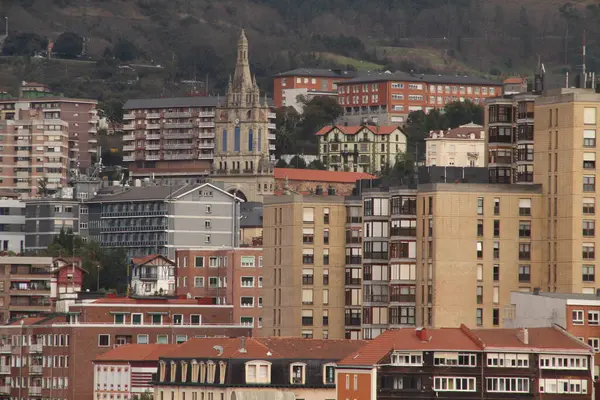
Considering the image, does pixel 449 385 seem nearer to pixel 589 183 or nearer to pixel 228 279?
pixel 589 183

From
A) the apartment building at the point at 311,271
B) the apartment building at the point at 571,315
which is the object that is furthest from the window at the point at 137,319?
the apartment building at the point at 571,315

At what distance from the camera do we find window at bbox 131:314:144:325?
6260 inches

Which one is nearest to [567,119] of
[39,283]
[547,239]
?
[547,239]

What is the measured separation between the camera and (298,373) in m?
127

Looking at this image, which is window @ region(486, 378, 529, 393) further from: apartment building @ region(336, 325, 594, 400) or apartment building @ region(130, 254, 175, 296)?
apartment building @ region(130, 254, 175, 296)

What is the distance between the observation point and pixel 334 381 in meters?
126

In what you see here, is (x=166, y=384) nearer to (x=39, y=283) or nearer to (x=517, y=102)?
(x=517, y=102)

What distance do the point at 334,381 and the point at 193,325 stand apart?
33816 millimetres

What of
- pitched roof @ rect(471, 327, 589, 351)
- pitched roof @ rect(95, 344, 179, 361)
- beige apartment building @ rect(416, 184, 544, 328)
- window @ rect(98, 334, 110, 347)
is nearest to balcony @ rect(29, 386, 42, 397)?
window @ rect(98, 334, 110, 347)

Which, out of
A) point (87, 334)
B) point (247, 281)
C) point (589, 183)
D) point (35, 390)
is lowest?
point (35, 390)

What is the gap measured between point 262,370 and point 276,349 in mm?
2392

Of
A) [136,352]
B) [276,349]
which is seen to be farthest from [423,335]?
[136,352]

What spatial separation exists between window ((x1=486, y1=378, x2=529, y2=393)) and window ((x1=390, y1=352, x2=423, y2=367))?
345 centimetres

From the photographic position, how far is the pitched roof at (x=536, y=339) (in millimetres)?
116688
